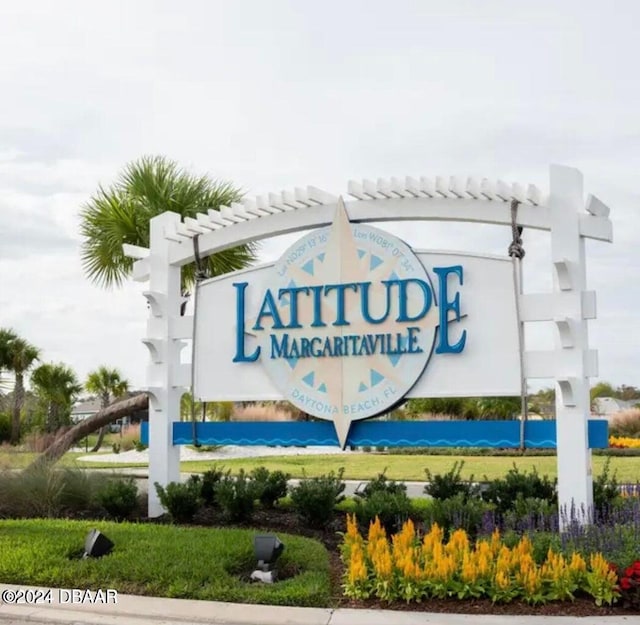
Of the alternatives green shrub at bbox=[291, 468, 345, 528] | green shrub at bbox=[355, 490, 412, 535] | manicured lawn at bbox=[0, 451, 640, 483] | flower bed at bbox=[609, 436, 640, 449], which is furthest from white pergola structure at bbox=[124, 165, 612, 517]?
flower bed at bbox=[609, 436, 640, 449]

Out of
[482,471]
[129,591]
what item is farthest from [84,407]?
[129,591]

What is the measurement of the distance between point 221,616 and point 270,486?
4782mm

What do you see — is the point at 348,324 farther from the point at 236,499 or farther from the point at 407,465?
the point at 407,465

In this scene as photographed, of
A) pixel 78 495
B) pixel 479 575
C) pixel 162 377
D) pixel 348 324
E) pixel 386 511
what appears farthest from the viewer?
pixel 162 377

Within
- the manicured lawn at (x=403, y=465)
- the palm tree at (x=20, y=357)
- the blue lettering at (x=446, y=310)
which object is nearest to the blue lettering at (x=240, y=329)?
the blue lettering at (x=446, y=310)

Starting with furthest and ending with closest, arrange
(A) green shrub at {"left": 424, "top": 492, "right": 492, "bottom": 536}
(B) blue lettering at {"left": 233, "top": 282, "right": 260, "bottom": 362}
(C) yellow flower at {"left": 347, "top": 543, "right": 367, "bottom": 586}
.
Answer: (B) blue lettering at {"left": 233, "top": 282, "right": 260, "bottom": 362}, (A) green shrub at {"left": 424, "top": 492, "right": 492, "bottom": 536}, (C) yellow flower at {"left": 347, "top": 543, "right": 367, "bottom": 586}

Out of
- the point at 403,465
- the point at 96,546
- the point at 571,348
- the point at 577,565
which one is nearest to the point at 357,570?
the point at 577,565

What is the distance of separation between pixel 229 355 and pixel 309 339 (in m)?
1.26

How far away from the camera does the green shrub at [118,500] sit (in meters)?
10.8

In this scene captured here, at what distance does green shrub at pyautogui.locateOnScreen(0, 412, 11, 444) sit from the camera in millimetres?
34469

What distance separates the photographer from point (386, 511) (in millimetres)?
9062

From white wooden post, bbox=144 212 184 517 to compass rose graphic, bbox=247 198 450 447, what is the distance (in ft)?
4.83

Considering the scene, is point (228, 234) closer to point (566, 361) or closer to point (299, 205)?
point (299, 205)

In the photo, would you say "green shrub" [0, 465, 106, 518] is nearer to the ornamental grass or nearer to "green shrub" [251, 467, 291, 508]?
"green shrub" [251, 467, 291, 508]
